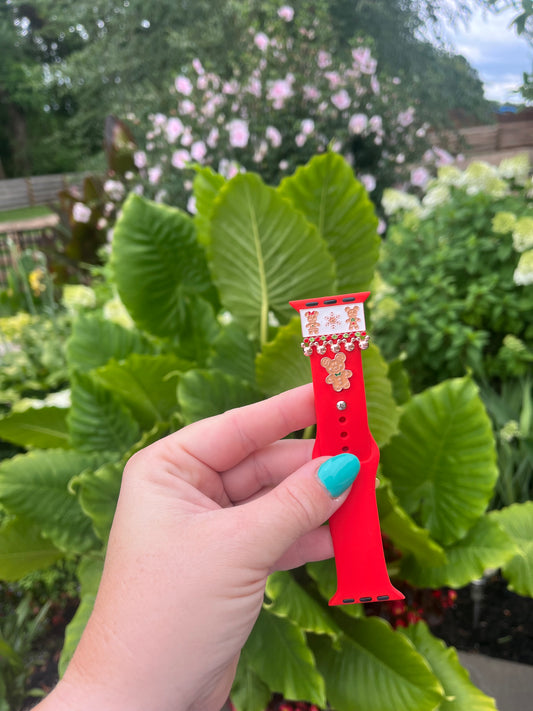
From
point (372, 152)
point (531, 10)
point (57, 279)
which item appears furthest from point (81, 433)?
point (372, 152)

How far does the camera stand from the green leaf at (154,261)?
0.72m

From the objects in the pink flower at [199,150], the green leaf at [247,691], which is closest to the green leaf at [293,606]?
the green leaf at [247,691]

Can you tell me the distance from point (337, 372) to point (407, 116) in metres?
2.24

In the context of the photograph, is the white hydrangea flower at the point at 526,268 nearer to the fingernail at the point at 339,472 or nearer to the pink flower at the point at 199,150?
the fingernail at the point at 339,472

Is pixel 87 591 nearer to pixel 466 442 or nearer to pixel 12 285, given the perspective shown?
pixel 466 442

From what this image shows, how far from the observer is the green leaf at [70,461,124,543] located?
0.57 m

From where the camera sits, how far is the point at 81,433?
2.30 ft

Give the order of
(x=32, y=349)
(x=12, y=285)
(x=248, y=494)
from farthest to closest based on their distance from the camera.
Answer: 1. (x=12, y=285)
2. (x=32, y=349)
3. (x=248, y=494)

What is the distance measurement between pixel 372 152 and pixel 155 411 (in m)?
1.93

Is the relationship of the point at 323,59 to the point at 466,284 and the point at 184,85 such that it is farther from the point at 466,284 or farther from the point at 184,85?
the point at 466,284

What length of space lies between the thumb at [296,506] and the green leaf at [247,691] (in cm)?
39

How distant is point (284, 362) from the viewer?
0.52 meters

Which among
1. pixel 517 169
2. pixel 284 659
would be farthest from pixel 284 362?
pixel 517 169

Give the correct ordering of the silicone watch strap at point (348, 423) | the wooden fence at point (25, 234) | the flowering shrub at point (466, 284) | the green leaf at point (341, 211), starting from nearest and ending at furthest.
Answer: the silicone watch strap at point (348, 423), the green leaf at point (341, 211), the flowering shrub at point (466, 284), the wooden fence at point (25, 234)
